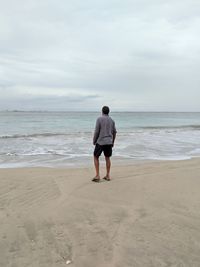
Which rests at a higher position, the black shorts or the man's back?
the man's back

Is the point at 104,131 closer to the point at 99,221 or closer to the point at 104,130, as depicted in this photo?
the point at 104,130

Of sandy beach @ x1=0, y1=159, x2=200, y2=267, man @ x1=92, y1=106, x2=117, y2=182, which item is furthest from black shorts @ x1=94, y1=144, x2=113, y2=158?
sandy beach @ x1=0, y1=159, x2=200, y2=267

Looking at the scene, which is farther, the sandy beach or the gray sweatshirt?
the gray sweatshirt

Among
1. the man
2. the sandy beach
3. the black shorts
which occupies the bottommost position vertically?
the sandy beach

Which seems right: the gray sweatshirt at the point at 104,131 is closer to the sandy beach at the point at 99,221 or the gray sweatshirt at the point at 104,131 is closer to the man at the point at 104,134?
the man at the point at 104,134

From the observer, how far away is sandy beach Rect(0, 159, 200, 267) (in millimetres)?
3654

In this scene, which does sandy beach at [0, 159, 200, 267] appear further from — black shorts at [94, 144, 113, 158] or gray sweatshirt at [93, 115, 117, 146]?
gray sweatshirt at [93, 115, 117, 146]

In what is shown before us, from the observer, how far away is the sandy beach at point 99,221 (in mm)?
3654

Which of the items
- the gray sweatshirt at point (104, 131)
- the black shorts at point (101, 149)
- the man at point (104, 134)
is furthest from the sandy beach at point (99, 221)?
the gray sweatshirt at point (104, 131)

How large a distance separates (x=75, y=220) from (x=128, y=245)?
107 cm

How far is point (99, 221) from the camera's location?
15.4ft

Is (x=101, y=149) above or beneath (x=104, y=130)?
beneath

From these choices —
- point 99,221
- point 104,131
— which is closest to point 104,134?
point 104,131

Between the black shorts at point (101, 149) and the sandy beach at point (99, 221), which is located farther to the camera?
the black shorts at point (101, 149)
